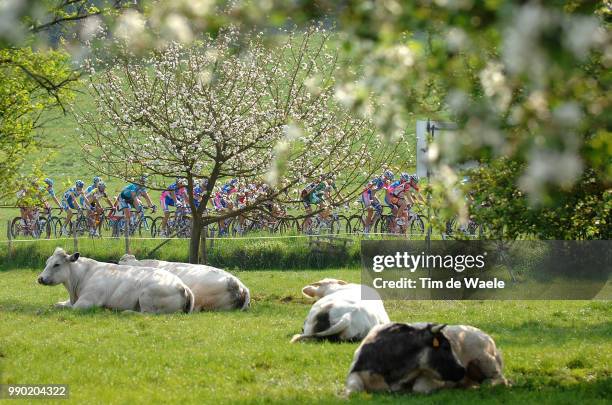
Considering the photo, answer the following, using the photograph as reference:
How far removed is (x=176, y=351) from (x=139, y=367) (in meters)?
1.27

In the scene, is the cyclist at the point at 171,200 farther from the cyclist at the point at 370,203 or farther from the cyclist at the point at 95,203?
the cyclist at the point at 370,203

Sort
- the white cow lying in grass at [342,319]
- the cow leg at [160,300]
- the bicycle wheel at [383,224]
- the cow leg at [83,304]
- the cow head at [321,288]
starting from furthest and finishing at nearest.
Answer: the bicycle wheel at [383,224] < the cow leg at [83,304] < the cow leg at [160,300] < the cow head at [321,288] < the white cow lying in grass at [342,319]

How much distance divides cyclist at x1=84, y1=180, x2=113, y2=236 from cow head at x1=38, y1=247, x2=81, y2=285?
15.7 m

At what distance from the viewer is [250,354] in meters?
11.8

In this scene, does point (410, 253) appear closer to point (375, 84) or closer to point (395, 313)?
point (395, 313)

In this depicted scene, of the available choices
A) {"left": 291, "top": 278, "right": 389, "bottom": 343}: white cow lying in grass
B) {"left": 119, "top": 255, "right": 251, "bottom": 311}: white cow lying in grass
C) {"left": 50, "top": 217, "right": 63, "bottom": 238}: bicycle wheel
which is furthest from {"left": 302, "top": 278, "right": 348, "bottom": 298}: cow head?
{"left": 50, "top": 217, "right": 63, "bottom": 238}: bicycle wheel

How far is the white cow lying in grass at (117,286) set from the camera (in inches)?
675

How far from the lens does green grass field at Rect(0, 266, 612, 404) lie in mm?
9570

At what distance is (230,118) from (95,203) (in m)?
14.4

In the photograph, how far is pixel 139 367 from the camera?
11.0 m

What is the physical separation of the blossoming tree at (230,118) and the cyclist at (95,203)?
1059 centimetres

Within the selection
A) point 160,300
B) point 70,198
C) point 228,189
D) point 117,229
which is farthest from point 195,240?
point 70,198

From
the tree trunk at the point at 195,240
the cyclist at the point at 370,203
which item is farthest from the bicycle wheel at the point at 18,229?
the tree trunk at the point at 195,240

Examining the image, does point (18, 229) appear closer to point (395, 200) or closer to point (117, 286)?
point (395, 200)
